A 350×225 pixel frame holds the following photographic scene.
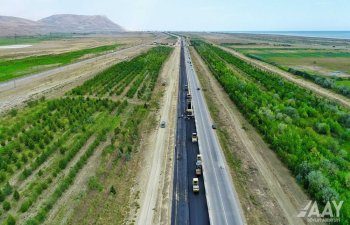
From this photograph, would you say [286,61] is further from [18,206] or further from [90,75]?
[18,206]

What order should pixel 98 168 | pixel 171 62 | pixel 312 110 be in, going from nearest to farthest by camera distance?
pixel 98 168, pixel 312 110, pixel 171 62

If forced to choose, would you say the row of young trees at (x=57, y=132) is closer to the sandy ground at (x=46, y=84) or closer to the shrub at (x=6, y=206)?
the shrub at (x=6, y=206)

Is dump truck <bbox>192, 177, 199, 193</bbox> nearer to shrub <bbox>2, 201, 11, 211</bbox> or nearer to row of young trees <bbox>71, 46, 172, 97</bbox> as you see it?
shrub <bbox>2, 201, 11, 211</bbox>

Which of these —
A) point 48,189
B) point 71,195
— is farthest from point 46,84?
point 71,195

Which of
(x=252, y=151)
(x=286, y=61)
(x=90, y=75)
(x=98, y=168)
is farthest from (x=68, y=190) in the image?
(x=286, y=61)

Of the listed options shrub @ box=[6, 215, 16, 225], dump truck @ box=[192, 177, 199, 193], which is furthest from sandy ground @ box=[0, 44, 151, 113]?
dump truck @ box=[192, 177, 199, 193]
